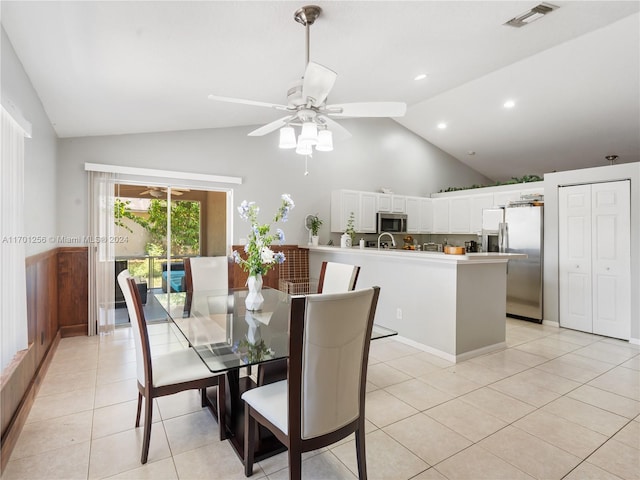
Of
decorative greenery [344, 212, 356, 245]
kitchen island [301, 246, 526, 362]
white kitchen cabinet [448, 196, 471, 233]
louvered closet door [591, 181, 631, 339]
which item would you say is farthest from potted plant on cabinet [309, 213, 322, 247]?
louvered closet door [591, 181, 631, 339]

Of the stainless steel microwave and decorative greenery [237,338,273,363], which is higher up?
the stainless steel microwave

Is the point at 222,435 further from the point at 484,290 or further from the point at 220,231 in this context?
the point at 220,231

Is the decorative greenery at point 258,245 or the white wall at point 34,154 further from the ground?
the white wall at point 34,154

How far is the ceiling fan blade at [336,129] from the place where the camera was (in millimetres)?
2642

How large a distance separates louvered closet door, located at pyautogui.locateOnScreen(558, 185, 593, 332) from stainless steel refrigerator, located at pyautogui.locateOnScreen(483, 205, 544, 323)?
0.87ft

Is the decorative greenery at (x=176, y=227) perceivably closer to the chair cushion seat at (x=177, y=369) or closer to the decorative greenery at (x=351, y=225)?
the decorative greenery at (x=351, y=225)

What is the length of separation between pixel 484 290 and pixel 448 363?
860mm

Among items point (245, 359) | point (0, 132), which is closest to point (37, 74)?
point (0, 132)

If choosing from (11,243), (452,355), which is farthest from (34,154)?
(452,355)

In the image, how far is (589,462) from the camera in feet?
6.17

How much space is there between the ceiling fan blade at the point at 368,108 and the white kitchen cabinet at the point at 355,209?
10.7 feet

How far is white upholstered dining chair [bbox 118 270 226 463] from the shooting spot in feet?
6.01

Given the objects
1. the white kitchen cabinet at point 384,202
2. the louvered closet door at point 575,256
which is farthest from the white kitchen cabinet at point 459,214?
the louvered closet door at point 575,256

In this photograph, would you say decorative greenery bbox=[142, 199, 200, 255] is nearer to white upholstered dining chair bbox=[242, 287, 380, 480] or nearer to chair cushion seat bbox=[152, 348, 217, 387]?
chair cushion seat bbox=[152, 348, 217, 387]
